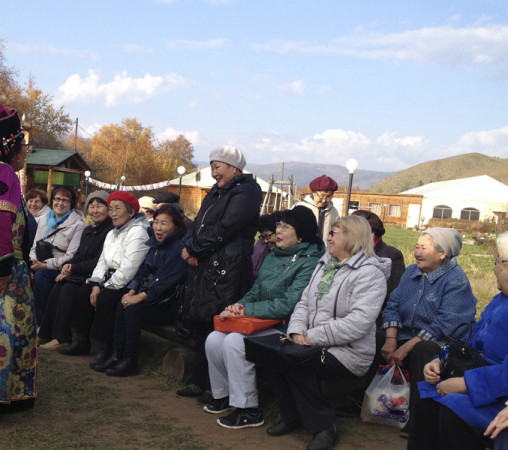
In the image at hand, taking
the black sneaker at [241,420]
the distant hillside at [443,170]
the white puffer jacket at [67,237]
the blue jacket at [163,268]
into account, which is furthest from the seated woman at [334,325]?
the distant hillside at [443,170]

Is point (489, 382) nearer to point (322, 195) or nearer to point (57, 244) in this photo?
point (322, 195)

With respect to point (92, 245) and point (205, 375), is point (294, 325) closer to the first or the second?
point (205, 375)

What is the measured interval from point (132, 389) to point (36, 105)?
1931 inches

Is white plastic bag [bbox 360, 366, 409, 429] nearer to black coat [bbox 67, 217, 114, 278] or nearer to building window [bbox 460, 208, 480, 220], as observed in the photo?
black coat [bbox 67, 217, 114, 278]

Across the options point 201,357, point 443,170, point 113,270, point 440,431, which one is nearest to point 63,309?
point 113,270

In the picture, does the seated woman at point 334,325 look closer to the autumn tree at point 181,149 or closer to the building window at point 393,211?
the building window at point 393,211

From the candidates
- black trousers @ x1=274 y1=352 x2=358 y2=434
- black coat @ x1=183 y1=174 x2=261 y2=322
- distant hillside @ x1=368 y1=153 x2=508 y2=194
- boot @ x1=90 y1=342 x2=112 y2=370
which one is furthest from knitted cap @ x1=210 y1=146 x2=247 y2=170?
distant hillside @ x1=368 y1=153 x2=508 y2=194

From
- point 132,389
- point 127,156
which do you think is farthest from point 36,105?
point 132,389

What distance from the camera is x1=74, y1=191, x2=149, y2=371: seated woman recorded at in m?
5.29

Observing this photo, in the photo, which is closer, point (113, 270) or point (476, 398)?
point (476, 398)

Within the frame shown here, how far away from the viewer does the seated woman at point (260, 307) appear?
13.0ft

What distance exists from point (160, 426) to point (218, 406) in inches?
19.9

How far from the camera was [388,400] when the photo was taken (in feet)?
13.0

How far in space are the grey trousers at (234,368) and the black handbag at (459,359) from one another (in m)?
1.45
